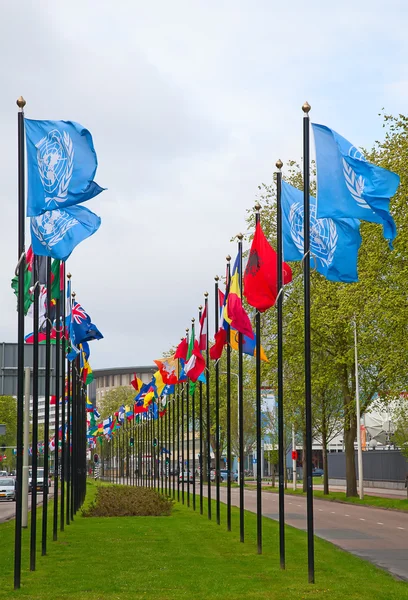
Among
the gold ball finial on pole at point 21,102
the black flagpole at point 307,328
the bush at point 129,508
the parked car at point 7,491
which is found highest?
the gold ball finial on pole at point 21,102

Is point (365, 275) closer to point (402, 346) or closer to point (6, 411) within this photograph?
point (402, 346)

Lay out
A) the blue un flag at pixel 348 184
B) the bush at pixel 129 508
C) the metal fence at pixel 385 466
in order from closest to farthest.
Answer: the blue un flag at pixel 348 184, the bush at pixel 129 508, the metal fence at pixel 385 466

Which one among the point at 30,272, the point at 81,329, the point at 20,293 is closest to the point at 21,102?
the point at 20,293

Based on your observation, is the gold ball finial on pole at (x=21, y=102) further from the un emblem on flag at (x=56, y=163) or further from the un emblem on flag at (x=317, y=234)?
the un emblem on flag at (x=317, y=234)

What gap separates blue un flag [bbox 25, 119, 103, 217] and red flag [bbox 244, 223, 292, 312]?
514 centimetres

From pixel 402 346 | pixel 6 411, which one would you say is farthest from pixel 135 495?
pixel 6 411

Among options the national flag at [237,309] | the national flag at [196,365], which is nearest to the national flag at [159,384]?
the national flag at [196,365]

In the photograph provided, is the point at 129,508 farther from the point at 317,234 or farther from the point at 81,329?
the point at 317,234

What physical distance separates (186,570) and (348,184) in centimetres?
754

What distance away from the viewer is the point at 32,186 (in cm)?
1656

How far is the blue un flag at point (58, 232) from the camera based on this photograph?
17.6 meters

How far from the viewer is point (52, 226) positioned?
1767 cm

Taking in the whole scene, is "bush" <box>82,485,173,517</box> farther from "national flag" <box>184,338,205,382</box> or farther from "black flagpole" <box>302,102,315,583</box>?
"black flagpole" <box>302,102,315,583</box>

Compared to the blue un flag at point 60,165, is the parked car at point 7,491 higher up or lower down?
lower down
